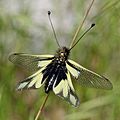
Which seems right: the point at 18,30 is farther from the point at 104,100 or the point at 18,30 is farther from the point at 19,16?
the point at 104,100

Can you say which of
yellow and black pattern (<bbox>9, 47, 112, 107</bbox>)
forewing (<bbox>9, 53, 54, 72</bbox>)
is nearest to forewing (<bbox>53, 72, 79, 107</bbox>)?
yellow and black pattern (<bbox>9, 47, 112, 107</bbox>)

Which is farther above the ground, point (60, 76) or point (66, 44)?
point (66, 44)

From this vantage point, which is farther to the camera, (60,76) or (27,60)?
(27,60)

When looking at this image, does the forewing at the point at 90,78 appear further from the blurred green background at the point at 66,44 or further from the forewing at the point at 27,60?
the blurred green background at the point at 66,44

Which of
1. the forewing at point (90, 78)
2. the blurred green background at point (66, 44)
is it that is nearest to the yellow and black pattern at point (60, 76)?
the forewing at point (90, 78)

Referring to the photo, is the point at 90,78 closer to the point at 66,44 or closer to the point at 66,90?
the point at 66,90

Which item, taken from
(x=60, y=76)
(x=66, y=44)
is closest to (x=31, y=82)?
(x=60, y=76)

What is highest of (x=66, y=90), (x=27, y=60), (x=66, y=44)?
(x=66, y=44)
